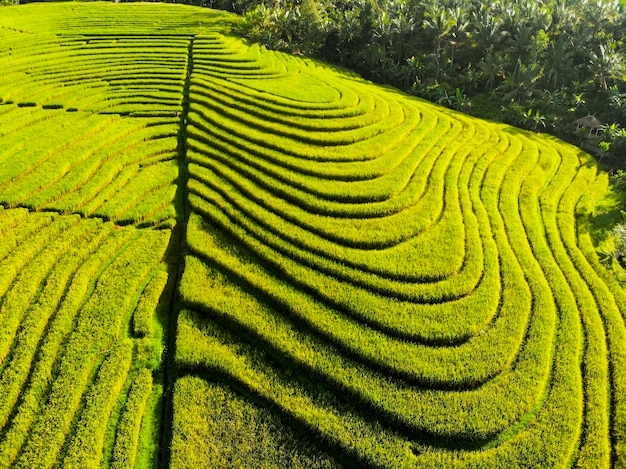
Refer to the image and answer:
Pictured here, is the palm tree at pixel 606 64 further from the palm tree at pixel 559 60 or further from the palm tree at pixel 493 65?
the palm tree at pixel 493 65

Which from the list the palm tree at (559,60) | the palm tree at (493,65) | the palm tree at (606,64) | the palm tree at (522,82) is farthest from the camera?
the palm tree at (493,65)

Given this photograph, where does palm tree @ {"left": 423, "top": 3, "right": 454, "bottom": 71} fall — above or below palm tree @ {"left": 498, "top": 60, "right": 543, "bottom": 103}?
above

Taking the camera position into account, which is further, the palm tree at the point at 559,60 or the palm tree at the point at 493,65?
the palm tree at the point at 493,65

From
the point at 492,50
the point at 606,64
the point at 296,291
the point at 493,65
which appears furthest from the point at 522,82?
the point at 296,291

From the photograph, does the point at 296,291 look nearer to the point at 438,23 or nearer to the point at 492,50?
the point at 438,23

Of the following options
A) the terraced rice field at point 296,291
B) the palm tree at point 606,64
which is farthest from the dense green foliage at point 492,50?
the terraced rice field at point 296,291

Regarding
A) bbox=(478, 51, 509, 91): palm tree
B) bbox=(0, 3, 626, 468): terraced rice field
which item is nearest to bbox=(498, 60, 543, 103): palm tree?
bbox=(478, 51, 509, 91): palm tree

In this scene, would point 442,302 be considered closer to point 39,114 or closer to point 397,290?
point 397,290

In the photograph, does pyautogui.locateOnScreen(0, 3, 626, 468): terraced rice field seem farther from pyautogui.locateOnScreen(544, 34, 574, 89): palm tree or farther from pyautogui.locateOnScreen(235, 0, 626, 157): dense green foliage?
pyautogui.locateOnScreen(544, 34, 574, 89): palm tree

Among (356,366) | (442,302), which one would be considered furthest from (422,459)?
(442,302)

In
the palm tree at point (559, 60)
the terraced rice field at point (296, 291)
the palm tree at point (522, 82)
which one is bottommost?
the terraced rice field at point (296, 291)
